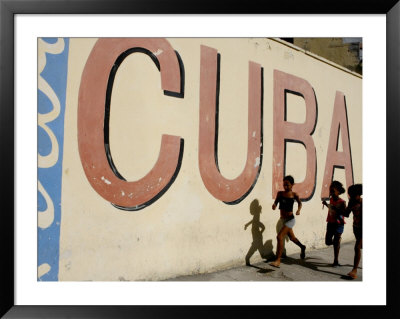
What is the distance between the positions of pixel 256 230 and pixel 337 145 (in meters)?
2.40

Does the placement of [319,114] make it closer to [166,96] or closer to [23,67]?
[166,96]

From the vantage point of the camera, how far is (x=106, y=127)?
3352 mm

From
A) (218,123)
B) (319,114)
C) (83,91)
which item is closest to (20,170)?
(83,91)

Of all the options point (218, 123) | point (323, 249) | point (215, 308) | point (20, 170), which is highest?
point (218, 123)

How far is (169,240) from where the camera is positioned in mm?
3799

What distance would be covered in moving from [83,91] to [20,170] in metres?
1.22

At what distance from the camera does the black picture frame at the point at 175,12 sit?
2211 millimetres

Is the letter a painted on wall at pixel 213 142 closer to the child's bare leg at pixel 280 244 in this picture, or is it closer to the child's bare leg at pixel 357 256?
the child's bare leg at pixel 280 244

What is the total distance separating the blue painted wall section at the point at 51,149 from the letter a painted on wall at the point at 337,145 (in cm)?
432

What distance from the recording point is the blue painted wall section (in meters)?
3.01

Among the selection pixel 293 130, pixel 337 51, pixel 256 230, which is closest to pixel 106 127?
pixel 256 230

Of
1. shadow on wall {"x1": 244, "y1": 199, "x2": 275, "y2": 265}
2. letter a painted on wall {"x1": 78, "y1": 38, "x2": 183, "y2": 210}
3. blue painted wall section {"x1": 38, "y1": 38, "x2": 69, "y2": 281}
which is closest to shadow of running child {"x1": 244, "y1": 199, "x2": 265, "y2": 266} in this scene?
shadow on wall {"x1": 244, "y1": 199, "x2": 275, "y2": 265}

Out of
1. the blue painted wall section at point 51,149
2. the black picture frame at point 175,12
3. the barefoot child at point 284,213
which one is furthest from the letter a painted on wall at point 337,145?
the blue painted wall section at point 51,149

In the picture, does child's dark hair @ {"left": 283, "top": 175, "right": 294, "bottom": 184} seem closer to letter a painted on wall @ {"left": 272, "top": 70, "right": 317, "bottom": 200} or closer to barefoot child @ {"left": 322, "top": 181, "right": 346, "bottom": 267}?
letter a painted on wall @ {"left": 272, "top": 70, "right": 317, "bottom": 200}
